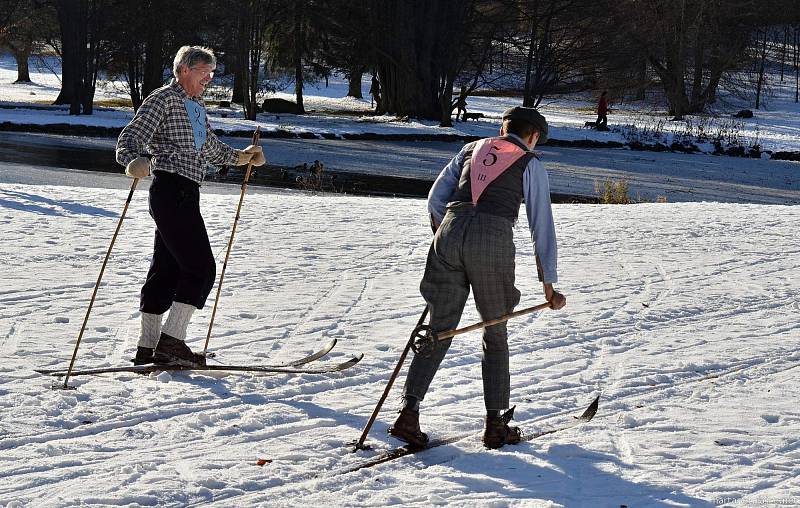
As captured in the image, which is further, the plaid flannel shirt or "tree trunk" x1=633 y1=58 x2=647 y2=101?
"tree trunk" x1=633 y1=58 x2=647 y2=101

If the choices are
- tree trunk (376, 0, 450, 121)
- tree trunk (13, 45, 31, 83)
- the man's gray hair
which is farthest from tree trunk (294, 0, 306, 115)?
the man's gray hair

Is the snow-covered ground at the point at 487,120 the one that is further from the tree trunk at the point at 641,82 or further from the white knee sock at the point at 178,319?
the white knee sock at the point at 178,319


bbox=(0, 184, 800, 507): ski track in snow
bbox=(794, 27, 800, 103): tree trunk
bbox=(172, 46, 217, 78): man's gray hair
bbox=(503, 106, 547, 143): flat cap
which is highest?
bbox=(794, 27, 800, 103): tree trunk

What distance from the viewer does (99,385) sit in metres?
6.02

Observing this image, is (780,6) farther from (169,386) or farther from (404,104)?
(169,386)

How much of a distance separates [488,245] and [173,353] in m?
2.15

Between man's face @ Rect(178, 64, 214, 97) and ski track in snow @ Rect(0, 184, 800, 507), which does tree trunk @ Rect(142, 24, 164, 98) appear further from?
man's face @ Rect(178, 64, 214, 97)

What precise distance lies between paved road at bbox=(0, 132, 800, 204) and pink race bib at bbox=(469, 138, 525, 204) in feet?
41.1

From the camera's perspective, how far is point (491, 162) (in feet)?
16.6

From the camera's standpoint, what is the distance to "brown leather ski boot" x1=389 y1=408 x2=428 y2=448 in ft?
17.2

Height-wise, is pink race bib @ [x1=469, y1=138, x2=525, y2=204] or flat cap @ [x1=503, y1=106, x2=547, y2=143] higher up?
flat cap @ [x1=503, y1=106, x2=547, y2=143]

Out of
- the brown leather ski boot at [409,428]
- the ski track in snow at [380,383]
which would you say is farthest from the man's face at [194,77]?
Answer: the brown leather ski boot at [409,428]

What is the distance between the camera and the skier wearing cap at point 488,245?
5035mm

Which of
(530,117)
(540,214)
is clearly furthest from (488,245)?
(530,117)
